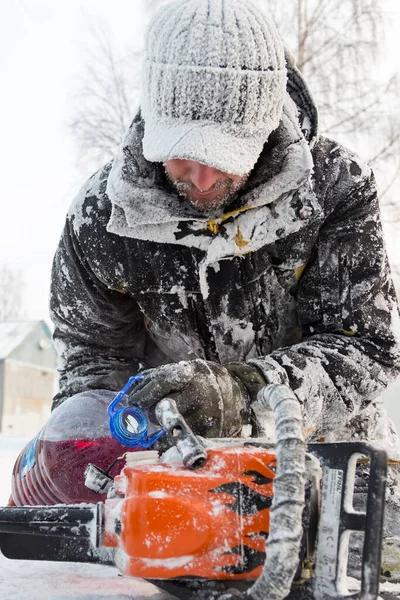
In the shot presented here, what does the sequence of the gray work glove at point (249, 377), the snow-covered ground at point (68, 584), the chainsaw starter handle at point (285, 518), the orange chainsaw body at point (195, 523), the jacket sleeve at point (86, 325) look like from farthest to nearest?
1. the jacket sleeve at point (86, 325)
2. the gray work glove at point (249, 377)
3. the snow-covered ground at point (68, 584)
4. the orange chainsaw body at point (195, 523)
5. the chainsaw starter handle at point (285, 518)

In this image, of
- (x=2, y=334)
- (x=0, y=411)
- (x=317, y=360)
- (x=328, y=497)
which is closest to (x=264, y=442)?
(x=328, y=497)

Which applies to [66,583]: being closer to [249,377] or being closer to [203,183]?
[249,377]

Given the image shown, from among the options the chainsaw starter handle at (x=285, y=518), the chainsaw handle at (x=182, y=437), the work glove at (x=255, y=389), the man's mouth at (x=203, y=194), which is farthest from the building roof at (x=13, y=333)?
the chainsaw starter handle at (x=285, y=518)

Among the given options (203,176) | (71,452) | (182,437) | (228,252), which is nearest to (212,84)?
(203,176)

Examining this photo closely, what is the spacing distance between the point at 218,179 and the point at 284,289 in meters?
0.49

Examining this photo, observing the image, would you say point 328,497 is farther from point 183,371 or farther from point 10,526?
point 10,526

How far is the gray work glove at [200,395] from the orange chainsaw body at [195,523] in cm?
28

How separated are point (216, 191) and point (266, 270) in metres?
0.34

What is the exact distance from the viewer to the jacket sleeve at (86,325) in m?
2.15

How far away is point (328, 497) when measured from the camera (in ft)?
3.43

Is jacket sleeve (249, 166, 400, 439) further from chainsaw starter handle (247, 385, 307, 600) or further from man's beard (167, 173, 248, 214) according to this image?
chainsaw starter handle (247, 385, 307, 600)

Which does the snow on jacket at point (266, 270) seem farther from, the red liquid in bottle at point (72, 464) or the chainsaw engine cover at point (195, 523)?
the chainsaw engine cover at point (195, 523)

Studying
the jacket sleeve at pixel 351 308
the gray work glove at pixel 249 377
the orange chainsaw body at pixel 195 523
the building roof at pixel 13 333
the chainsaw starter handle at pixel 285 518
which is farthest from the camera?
the building roof at pixel 13 333

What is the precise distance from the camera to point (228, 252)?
1860 mm
